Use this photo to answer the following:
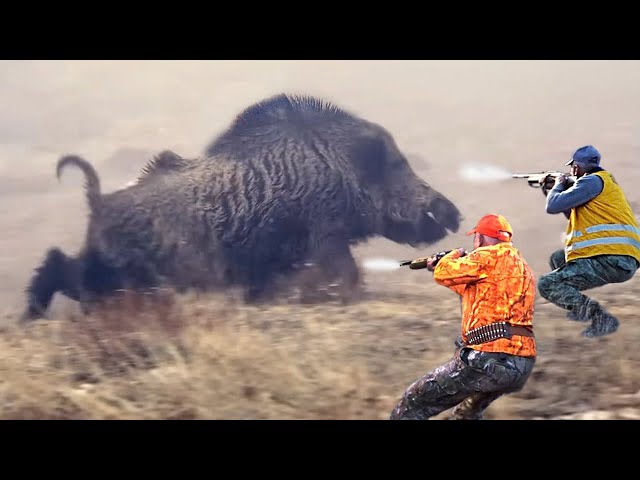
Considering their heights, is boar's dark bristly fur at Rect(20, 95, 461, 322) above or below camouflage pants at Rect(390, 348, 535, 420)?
above

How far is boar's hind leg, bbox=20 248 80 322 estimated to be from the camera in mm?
9211

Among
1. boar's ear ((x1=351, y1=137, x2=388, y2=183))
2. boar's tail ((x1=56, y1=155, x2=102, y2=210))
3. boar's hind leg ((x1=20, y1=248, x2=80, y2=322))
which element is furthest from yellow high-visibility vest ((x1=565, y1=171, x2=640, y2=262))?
boar's hind leg ((x1=20, y1=248, x2=80, y2=322))

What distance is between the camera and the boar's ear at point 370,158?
9734 millimetres

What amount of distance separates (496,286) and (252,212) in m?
4.81

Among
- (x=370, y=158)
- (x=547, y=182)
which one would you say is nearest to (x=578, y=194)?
(x=547, y=182)

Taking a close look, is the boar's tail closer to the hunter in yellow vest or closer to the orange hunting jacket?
the hunter in yellow vest

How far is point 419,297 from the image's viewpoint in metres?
9.74

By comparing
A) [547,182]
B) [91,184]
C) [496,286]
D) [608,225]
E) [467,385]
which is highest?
[91,184]

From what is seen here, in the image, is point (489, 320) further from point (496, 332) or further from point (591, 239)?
point (591, 239)

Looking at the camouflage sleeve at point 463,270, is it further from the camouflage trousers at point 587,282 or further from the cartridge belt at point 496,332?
the camouflage trousers at point 587,282

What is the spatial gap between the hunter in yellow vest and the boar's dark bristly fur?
366cm

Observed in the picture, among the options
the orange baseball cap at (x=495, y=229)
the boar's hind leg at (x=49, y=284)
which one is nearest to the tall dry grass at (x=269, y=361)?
the boar's hind leg at (x=49, y=284)

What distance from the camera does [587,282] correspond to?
6.07 m

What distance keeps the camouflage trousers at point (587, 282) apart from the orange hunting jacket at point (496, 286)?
51.1 inches
